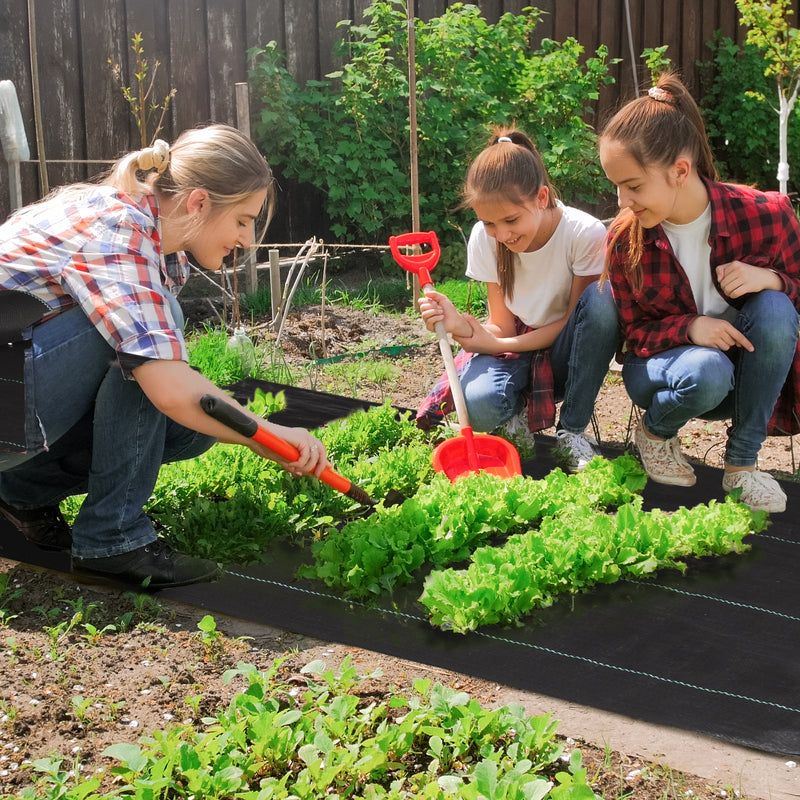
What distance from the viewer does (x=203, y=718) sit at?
1.89 m

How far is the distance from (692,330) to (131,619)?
1.77m

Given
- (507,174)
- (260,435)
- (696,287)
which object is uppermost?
(507,174)

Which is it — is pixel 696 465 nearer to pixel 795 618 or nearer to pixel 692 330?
pixel 692 330

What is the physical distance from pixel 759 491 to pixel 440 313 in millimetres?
1116

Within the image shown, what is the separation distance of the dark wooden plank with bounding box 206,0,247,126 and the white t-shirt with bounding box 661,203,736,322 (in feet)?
12.4

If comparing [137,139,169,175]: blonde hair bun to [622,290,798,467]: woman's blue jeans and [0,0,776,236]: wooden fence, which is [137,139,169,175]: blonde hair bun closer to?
[622,290,798,467]: woman's blue jeans

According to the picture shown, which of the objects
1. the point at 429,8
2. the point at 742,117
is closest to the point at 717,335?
the point at 429,8

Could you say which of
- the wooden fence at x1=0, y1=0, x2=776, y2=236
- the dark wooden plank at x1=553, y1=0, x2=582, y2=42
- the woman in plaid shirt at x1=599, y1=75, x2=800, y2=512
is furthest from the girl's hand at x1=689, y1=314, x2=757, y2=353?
the dark wooden plank at x1=553, y1=0, x2=582, y2=42

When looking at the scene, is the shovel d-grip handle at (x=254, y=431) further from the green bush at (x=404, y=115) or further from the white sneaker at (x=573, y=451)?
the green bush at (x=404, y=115)

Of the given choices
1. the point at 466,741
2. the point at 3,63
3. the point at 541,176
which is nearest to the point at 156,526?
the point at 466,741

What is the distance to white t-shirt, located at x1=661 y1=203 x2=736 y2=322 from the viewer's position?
3.08m

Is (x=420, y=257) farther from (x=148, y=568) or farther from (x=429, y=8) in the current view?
(x=429, y=8)

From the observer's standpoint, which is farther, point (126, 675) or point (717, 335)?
point (717, 335)

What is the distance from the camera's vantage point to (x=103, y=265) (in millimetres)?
2293
